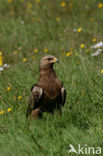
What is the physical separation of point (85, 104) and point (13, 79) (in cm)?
155

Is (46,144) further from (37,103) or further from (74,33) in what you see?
(74,33)

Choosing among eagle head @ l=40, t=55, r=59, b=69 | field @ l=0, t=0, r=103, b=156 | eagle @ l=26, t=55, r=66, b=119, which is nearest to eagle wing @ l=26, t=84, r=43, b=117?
eagle @ l=26, t=55, r=66, b=119

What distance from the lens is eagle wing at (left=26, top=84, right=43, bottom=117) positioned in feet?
17.0

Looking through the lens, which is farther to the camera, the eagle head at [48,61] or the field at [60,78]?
the eagle head at [48,61]

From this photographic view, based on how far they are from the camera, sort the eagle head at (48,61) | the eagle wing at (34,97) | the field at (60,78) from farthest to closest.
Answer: the eagle head at (48,61), the eagle wing at (34,97), the field at (60,78)

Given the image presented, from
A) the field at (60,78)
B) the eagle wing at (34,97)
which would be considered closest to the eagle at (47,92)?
the eagle wing at (34,97)

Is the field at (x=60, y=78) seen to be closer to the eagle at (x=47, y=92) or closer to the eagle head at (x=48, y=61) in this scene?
the eagle at (x=47, y=92)

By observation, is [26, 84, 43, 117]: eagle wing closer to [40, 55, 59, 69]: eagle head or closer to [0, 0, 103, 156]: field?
[0, 0, 103, 156]: field

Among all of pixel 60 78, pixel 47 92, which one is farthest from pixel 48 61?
pixel 60 78

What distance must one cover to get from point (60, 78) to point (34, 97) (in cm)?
102

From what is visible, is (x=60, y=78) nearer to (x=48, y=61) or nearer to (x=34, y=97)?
(x=48, y=61)

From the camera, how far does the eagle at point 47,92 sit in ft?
17.1

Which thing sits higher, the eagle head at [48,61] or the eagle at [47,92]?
the eagle head at [48,61]

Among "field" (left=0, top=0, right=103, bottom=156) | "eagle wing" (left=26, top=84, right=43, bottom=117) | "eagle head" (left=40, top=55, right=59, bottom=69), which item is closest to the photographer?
"field" (left=0, top=0, right=103, bottom=156)
